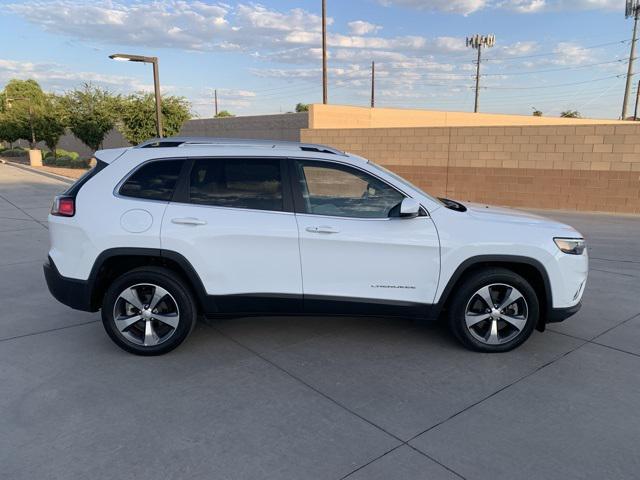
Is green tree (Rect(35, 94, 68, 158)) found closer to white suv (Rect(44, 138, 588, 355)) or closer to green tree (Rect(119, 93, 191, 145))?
green tree (Rect(119, 93, 191, 145))

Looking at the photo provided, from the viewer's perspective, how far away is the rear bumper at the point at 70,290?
411 cm

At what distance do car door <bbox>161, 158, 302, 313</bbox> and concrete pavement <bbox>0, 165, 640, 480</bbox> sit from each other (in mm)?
558

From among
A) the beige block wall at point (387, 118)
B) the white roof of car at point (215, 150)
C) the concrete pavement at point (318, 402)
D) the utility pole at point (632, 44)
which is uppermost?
the utility pole at point (632, 44)

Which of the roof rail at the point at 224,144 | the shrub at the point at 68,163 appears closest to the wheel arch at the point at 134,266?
the roof rail at the point at 224,144

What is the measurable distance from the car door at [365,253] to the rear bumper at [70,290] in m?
1.82

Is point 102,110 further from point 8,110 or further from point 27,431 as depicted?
point 27,431

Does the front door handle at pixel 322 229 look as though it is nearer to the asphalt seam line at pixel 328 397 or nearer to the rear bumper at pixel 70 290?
the asphalt seam line at pixel 328 397

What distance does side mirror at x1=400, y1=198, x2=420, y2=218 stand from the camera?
3887 mm

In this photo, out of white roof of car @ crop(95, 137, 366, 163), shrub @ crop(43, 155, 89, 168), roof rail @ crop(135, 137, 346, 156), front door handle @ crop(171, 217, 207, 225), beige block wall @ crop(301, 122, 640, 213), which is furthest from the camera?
shrub @ crop(43, 155, 89, 168)

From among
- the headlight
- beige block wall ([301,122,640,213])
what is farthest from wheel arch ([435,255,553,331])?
beige block wall ([301,122,640,213])

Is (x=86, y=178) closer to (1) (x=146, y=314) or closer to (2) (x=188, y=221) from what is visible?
(2) (x=188, y=221)

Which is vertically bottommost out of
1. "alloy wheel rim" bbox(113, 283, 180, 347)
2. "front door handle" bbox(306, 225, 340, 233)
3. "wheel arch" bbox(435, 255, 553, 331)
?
"alloy wheel rim" bbox(113, 283, 180, 347)

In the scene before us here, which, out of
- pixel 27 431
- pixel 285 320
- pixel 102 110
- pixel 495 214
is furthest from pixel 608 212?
pixel 102 110

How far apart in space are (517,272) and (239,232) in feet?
7.86
